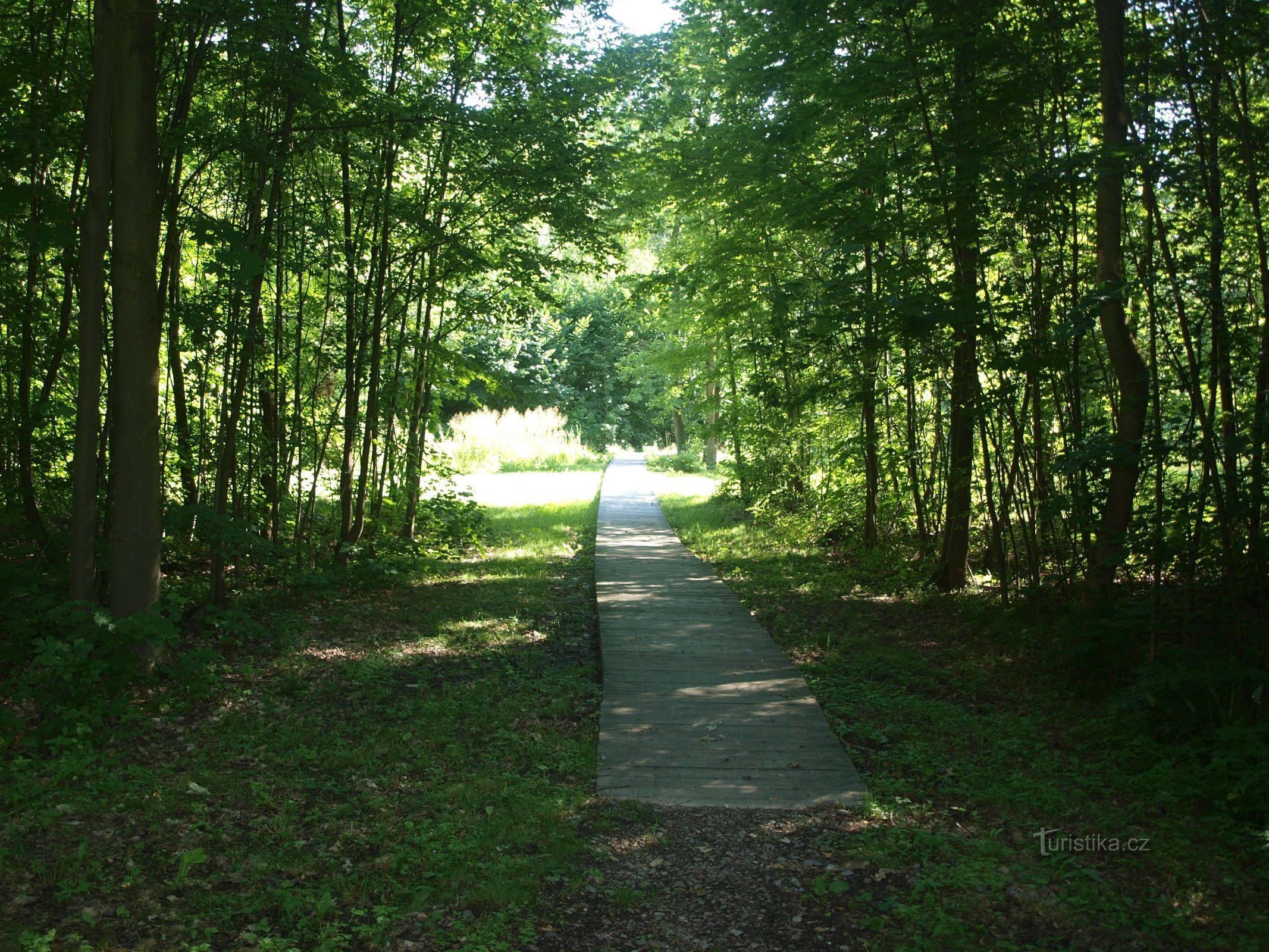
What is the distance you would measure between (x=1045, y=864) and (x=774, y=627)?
3.79 m

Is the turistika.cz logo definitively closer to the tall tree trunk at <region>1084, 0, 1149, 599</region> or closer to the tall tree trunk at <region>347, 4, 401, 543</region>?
the tall tree trunk at <region>1084, 0, 1149, 599</region>

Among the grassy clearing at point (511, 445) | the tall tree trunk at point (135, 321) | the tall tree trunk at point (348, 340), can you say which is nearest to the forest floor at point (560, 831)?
the tall tree trunk at point (135, 321)

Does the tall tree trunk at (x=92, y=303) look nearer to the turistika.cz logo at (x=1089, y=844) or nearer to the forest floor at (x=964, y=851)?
the forest floor at (x=964, y=851)

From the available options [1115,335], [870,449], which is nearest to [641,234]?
[870,449]

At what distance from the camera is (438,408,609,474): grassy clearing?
21.8m

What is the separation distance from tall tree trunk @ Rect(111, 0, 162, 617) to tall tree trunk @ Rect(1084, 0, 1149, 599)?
17.4ft

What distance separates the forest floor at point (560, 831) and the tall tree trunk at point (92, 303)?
0.94 m

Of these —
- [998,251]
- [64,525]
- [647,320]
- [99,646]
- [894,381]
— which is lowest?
[99,646]

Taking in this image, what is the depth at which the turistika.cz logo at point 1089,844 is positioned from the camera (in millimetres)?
3404

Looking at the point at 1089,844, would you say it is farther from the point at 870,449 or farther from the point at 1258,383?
the point at 870,449

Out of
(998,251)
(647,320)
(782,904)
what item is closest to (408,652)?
(782,904)

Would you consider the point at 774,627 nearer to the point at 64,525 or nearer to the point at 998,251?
the point at 998,251

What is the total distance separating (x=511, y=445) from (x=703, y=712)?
63.5 ft

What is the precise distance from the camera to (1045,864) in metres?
3.32
